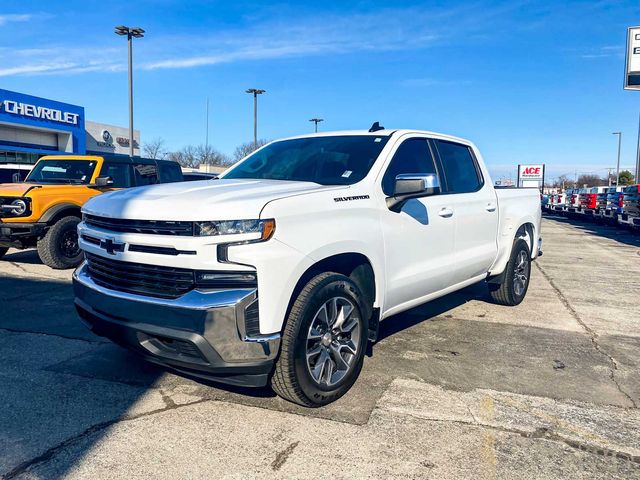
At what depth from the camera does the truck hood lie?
9.41ft

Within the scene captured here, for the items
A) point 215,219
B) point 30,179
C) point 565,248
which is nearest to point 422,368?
point 215,219

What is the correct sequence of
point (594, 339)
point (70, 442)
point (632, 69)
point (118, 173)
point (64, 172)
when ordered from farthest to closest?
point (632, 69) < point (118, 173) < point (64, 172) < point (594, 339) < point (70, 442)

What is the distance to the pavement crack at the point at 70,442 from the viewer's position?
8.37ft

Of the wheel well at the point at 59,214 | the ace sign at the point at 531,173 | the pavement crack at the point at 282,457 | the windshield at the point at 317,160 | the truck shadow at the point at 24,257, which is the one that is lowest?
the pavement crack at the point at 282,457

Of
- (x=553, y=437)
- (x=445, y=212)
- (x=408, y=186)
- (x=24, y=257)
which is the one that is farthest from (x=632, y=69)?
(x=553, y=437)

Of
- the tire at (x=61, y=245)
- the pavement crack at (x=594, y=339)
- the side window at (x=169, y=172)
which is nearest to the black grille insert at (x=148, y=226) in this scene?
the pavement crack at (x=594, y=339)

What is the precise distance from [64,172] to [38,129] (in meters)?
27.0

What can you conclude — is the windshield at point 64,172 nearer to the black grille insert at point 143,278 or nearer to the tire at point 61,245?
the tire at point 61,245

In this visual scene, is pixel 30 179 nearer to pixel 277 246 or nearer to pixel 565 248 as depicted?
pixel 277 246

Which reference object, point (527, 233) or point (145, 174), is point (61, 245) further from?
point (527, 233)

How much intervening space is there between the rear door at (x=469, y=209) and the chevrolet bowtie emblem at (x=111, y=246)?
2.82m

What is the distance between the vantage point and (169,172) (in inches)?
417

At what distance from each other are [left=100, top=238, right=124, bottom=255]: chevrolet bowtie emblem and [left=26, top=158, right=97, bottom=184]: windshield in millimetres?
6312

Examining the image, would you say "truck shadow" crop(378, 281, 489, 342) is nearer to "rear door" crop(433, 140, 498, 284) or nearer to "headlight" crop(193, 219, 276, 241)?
"rear door" crop(433, 140, 498, 284)
